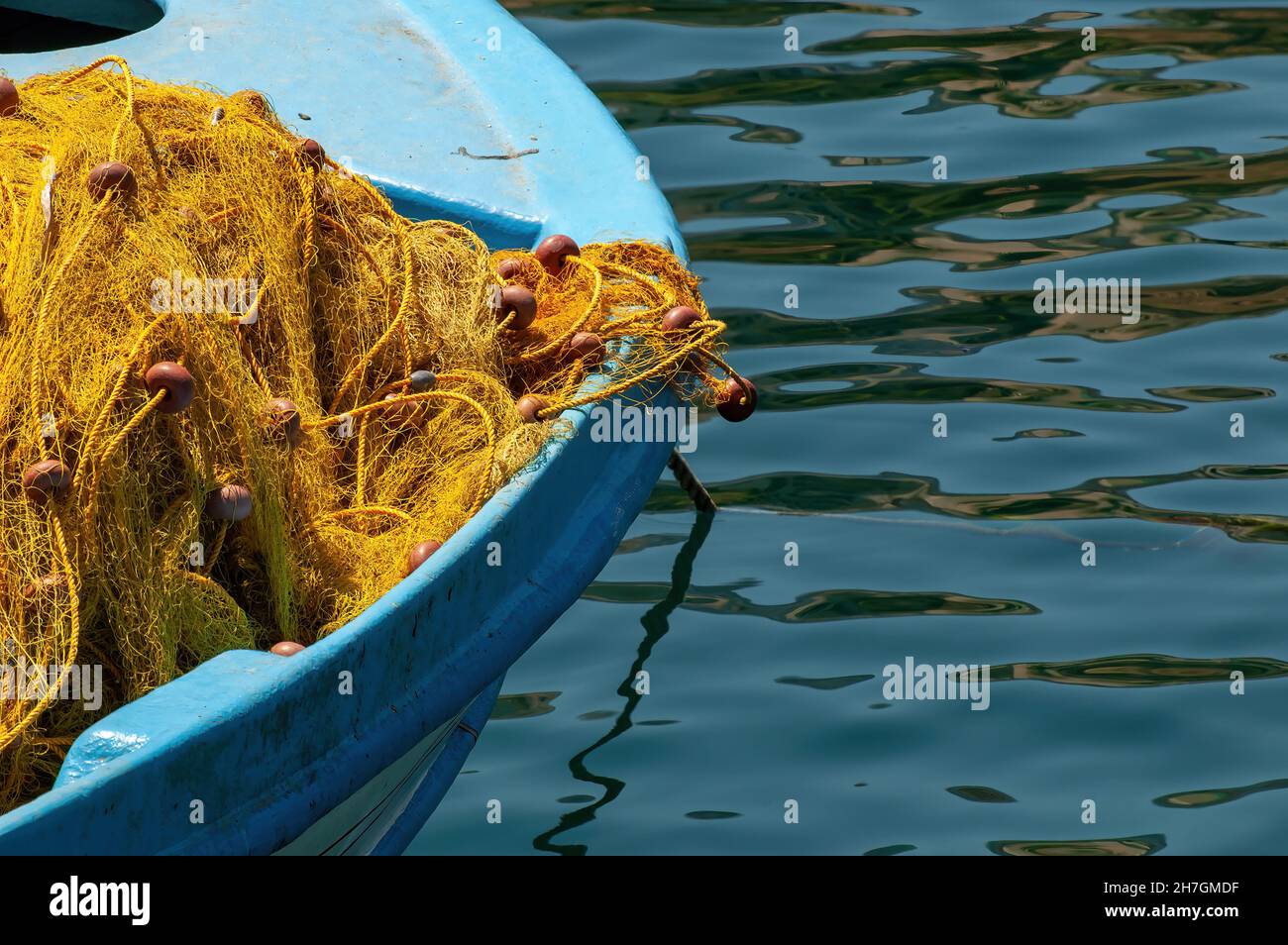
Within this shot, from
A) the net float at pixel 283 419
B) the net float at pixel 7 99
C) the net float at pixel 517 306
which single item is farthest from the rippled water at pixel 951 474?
the net float at pixel 7 99

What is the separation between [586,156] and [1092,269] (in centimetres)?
258

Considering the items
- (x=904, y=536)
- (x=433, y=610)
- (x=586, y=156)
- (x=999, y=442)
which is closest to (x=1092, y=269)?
(x=999, y=442)

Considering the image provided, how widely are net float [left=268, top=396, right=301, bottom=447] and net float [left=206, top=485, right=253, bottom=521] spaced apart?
0.22 metres

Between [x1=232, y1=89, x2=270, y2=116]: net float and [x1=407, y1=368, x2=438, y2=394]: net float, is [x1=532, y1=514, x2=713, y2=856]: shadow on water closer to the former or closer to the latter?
[x1=407, y1=368, x2=438, y2=394]: net float

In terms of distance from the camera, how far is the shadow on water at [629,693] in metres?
4.71

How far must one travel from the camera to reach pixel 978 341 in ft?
22.1

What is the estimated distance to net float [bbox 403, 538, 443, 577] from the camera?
3.72 metres

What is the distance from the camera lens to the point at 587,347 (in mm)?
4348
